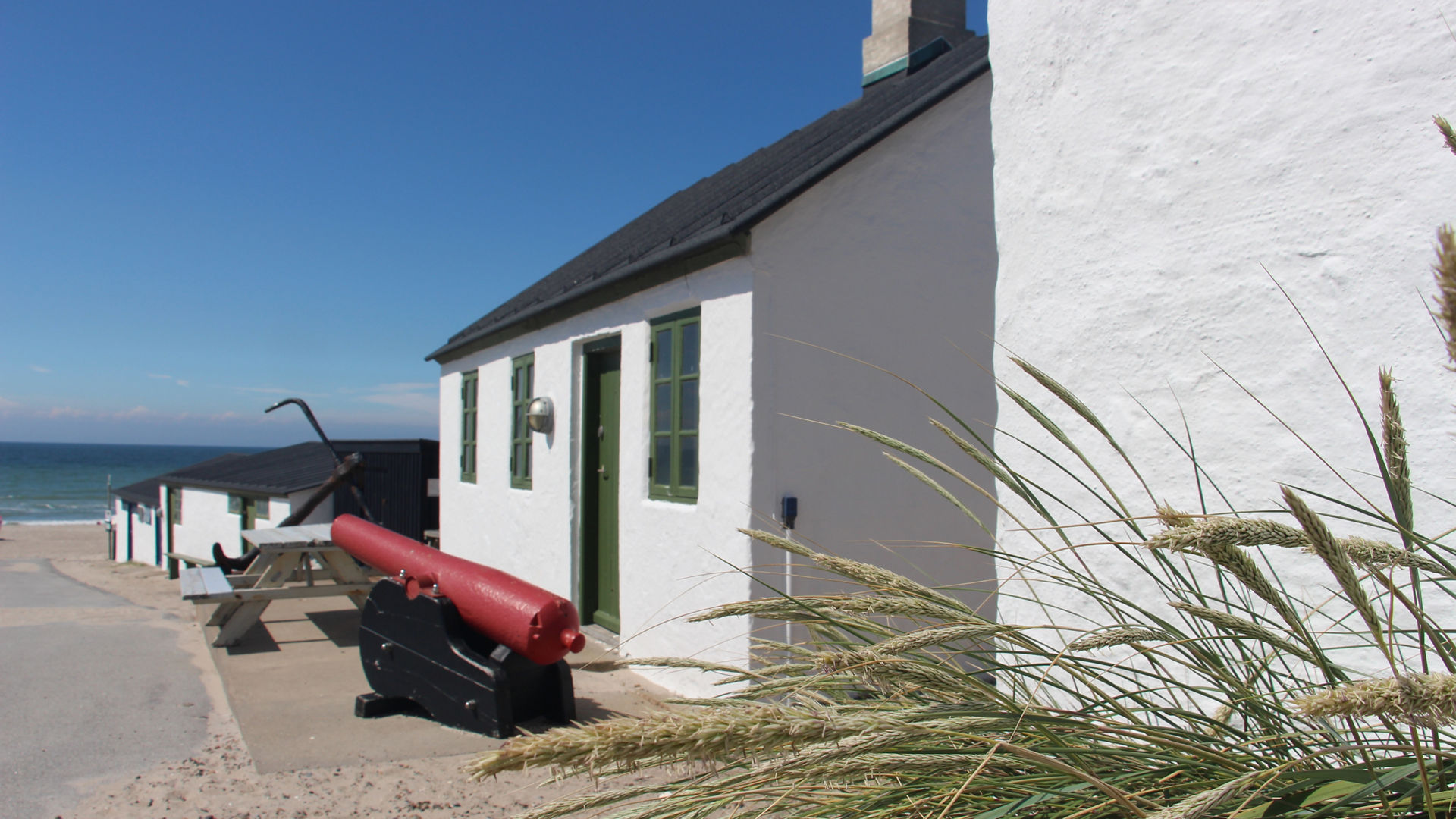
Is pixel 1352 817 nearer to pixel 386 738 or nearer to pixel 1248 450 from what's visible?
pixel 1248 450

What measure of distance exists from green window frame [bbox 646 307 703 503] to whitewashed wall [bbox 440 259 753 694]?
0.08 meters

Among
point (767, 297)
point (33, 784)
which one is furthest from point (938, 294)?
point (33, 784)

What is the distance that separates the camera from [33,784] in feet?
13.7

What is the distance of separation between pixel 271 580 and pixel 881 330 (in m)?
5.52

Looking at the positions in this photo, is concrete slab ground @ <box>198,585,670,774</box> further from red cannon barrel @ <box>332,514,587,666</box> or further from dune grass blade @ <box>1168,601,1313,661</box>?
dune grass blade @ <box>1168,601,1313,661</box>

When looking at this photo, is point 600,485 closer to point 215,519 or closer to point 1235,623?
point 1235,623

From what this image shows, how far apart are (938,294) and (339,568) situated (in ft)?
18.8

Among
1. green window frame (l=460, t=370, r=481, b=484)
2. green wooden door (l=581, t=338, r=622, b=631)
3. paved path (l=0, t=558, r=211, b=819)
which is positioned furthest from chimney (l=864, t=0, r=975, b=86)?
paved path (l=0, t=558, r=211, b=819)

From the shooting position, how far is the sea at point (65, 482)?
51656 mm

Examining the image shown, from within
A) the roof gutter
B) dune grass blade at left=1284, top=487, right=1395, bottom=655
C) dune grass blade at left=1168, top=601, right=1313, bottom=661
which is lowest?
dune grass blade at left=1168, top=601, right=1313, bottom=661

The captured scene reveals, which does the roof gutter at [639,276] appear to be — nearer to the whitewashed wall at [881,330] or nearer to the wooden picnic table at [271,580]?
the whitewashed wall at [881,330]

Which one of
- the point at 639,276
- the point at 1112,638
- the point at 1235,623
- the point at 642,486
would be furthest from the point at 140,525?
the point at 1235,623

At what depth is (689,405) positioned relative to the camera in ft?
19.8

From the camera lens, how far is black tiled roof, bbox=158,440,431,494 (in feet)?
43.6
